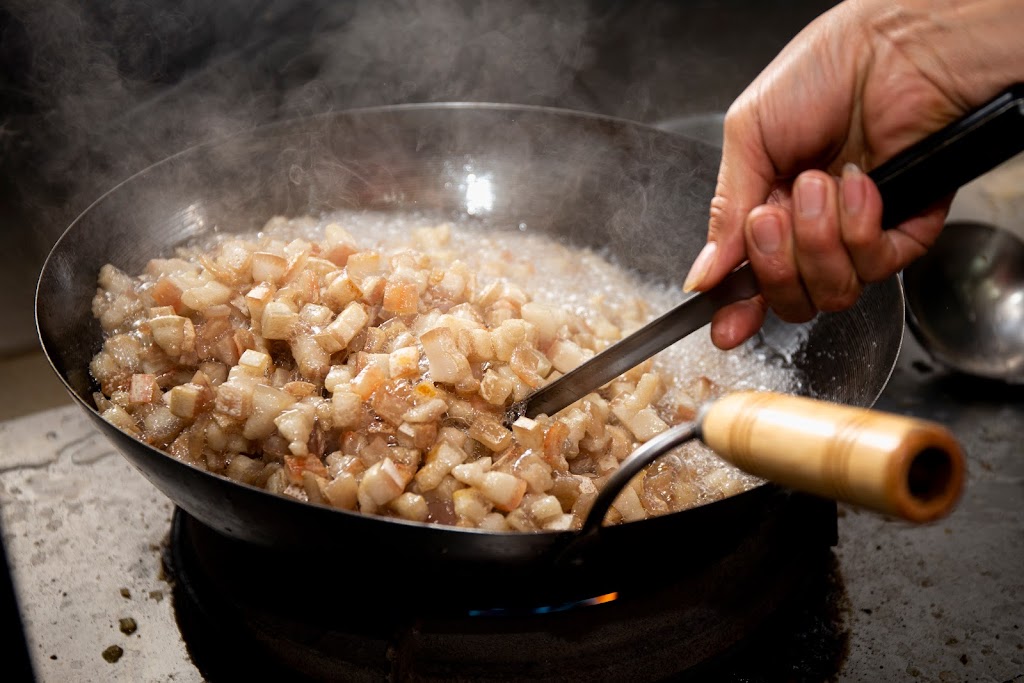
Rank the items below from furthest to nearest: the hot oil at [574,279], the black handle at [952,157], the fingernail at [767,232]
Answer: the hot oil at [574,279]
the fingernail at [767,232]
the black handle at [952,157]

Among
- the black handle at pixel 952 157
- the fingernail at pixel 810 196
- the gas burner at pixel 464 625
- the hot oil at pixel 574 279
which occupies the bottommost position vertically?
the gas burner at pixel 464 625

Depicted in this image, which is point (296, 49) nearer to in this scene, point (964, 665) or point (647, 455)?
point (647, 455)

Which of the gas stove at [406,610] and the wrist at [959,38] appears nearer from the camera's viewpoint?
the wrist at [959,38]

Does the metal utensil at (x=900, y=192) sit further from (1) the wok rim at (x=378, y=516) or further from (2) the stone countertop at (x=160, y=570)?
(2) the stone countertop at (x=160, y=570)

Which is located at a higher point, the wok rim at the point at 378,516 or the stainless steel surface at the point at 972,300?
the wok rim at the point at 378,516

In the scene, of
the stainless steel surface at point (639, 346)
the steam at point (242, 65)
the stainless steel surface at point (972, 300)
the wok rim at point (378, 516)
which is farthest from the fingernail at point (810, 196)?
the steam at point (242, 65)

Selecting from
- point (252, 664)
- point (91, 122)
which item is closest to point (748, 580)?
point (252, 664)
